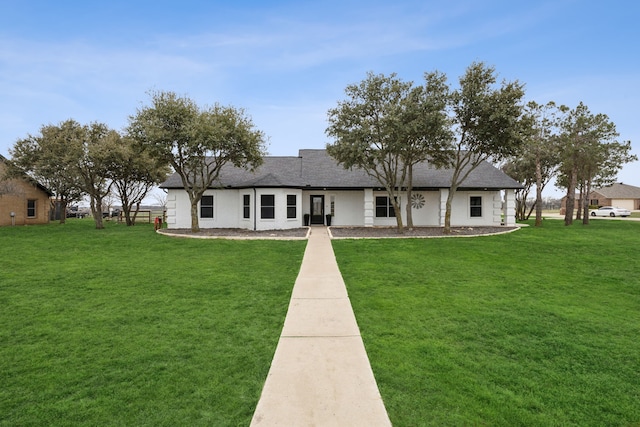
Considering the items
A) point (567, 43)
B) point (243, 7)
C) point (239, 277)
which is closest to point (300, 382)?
point (239, 277)

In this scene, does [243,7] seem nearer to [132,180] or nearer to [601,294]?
[601,294]

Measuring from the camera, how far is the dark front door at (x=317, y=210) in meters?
23.7

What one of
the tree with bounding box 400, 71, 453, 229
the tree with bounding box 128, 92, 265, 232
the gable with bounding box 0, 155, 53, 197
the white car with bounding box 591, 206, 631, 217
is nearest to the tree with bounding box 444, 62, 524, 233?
the tree with bounding box 400, 71, 453, 229

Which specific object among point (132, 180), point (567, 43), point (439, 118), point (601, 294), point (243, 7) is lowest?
point (601, 294)

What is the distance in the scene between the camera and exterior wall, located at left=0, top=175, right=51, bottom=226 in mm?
28000

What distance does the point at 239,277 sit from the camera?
8461 millimetres

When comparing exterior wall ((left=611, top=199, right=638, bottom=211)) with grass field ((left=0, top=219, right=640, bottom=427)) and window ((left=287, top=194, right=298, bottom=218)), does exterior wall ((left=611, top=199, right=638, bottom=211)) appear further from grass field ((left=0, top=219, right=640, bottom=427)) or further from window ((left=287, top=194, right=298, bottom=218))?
window ((left=287, top=194, right=298, bottom=218))

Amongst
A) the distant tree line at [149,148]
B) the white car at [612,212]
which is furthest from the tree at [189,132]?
the white car at [612,212]

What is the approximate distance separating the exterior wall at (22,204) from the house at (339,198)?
670 inches

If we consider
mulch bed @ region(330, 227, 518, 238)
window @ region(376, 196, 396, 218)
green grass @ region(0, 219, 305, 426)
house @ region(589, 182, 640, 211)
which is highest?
house @ region(589, 182, 640, 211)

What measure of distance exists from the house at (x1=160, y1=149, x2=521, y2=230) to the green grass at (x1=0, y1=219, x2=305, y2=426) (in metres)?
12.1

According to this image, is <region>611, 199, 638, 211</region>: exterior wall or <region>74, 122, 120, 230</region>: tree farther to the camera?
<region>611, 199, 638, 211</region>: exterior wall

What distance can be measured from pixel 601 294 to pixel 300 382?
24.6 feet

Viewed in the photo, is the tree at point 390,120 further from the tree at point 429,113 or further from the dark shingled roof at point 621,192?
the dark shingled roof at point 621,192
